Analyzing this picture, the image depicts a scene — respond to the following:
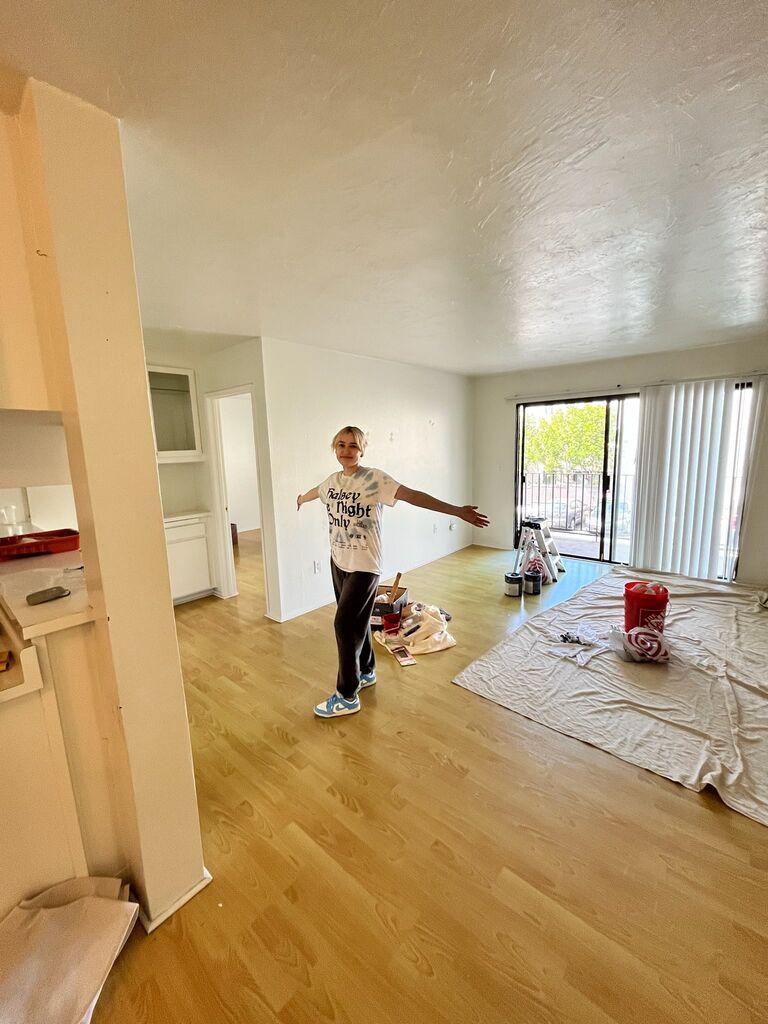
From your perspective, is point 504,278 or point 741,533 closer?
point 504,278

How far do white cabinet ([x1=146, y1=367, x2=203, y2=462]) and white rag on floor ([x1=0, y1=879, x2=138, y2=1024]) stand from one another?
3.08 meters

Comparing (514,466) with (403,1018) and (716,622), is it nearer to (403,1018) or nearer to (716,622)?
(716,622)

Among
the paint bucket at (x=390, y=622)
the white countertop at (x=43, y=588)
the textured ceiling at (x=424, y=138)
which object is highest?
Answer: the textured ceiling at (x=424, y=138)

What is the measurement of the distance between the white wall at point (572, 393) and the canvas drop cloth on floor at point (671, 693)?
1.05 m

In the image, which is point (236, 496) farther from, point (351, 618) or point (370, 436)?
point (351, 618)

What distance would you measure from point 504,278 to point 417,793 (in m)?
2.49

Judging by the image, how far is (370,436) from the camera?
4.08 m

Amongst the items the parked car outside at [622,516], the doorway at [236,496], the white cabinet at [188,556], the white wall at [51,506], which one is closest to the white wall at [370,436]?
the doorway at [236,496]

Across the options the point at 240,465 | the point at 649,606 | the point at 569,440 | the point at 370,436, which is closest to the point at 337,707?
the point at 649,606

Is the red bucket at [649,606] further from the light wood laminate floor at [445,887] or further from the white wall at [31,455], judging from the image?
the white wall at [31,455]

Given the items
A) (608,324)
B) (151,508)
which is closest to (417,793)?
(151,508)

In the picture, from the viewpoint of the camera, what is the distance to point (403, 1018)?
1027 millimetres

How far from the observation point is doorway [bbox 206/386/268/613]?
3809mm

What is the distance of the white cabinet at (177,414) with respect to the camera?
366cm
